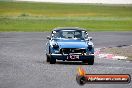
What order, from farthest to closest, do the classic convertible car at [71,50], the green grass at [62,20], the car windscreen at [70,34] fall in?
1. the green grass at [62,20]
2. the car windscreen at [70,34]
3. the classic convertible car at [71,50]

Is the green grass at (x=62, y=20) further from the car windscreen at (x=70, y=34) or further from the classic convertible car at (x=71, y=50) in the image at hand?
the classic convertible car at (x=71, y=50)

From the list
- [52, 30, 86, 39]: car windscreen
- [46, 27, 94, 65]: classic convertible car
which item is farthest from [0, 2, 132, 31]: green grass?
[46, 27, 94, 65]: classic convertible car

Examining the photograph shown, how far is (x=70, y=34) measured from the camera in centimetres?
2500

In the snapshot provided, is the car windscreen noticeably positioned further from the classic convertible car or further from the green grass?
the green grass

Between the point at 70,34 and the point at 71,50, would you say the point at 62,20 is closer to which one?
the point at 70,34

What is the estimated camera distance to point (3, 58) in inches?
1037

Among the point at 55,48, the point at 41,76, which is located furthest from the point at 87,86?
the point at 55,48

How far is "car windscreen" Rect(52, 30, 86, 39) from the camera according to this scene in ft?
81.3

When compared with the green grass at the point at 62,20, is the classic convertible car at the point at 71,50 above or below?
above

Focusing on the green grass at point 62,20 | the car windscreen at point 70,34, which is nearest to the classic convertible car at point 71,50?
the car windscreen at point 70,34

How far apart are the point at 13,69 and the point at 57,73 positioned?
6.58 ft

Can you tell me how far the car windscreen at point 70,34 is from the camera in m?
24.8

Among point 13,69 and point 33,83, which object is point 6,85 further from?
point 13,69

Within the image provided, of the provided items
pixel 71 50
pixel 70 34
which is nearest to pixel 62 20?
pixel 70 34
